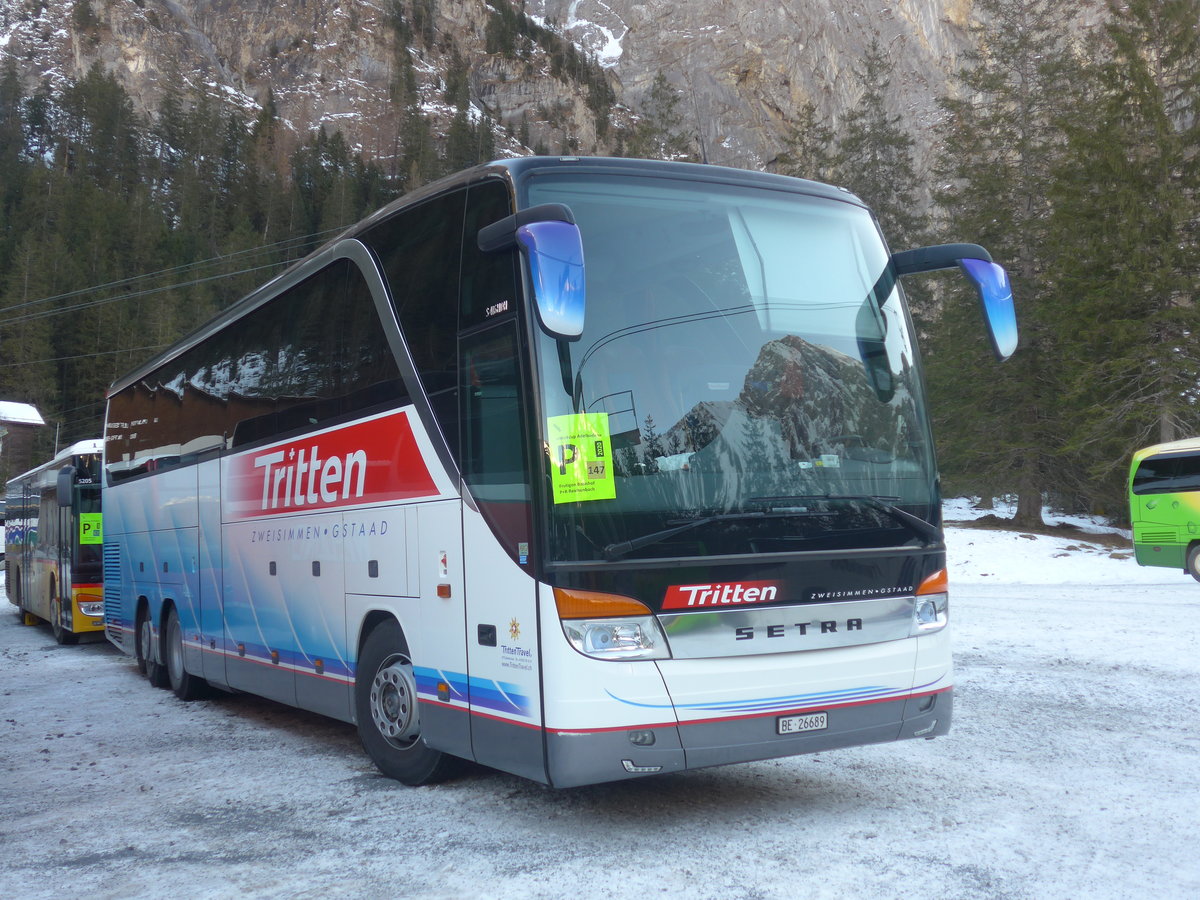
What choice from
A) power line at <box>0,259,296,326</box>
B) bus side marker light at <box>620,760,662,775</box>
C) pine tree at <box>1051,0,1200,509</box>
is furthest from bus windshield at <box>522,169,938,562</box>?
power line at <box>0,259,296,326</box>

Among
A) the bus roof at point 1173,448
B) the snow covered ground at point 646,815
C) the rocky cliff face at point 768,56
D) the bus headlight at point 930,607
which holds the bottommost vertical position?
the snow covered ground at point 646,815

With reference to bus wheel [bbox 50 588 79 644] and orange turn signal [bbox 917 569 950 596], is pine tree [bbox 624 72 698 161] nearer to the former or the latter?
bus wheel [bbox 50 588 79 644]

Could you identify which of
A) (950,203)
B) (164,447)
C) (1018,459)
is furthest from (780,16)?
(164,447)

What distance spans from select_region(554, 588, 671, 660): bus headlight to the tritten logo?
4.68ft

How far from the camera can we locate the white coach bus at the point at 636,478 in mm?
5398

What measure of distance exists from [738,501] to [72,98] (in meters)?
124

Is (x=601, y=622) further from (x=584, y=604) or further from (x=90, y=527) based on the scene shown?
(x=90, y=527)

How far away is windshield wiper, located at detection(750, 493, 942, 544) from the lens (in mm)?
5738

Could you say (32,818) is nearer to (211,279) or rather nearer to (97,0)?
A: (211,279)

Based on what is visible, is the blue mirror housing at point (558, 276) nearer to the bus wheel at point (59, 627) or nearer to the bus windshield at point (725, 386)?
the bus windshield at point (725, 386)

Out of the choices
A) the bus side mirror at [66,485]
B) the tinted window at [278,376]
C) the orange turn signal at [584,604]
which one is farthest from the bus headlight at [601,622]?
the bus side mirror at [66,485]

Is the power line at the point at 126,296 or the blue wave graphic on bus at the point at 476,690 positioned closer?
the blue wave graphic on bus at the point at 476,690

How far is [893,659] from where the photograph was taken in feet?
19.9

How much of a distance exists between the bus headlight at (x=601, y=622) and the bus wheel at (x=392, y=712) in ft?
5.70
